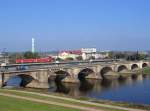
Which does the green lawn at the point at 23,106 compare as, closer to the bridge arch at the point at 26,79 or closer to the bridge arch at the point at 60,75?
the bridge arch at the point at 26,79

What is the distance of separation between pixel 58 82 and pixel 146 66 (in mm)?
66120

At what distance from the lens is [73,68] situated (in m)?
91.8

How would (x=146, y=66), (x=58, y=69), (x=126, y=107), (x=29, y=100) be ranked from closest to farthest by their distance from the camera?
(x=126, y=107) → (x=29, y=100) → (x=58, y=69) → (x=146, y=66)

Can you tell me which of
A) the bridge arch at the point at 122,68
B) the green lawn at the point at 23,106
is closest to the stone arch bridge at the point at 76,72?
the bridge arch at the point at 122,68

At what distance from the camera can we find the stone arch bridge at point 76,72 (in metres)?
74.1

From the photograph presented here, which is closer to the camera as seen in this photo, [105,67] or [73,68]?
[73,68]

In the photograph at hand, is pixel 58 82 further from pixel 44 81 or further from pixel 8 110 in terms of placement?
pixel 8 110

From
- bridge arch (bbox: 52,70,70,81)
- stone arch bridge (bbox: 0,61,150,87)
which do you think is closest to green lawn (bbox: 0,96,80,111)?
stone arch bridge (bbox: 0,61,150,87)

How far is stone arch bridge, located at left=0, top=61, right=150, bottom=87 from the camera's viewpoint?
243 ft

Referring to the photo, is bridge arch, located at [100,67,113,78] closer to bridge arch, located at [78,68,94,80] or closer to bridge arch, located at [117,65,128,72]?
bridge arch, located at [117,65,128,72]

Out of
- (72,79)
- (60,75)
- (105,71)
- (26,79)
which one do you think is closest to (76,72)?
(72,79)

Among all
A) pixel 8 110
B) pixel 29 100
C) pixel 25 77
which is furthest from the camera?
pixel 25 77

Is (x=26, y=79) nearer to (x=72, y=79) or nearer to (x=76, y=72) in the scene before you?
(x=72, y=79)

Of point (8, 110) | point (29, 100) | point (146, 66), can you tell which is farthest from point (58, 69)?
point (146, 66)
